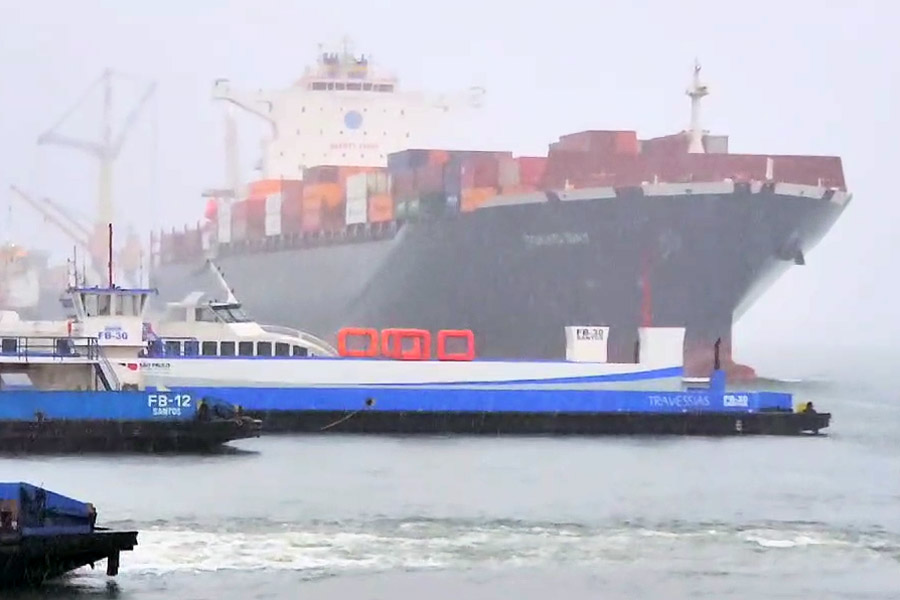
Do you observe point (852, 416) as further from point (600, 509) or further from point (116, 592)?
point (116, 592)

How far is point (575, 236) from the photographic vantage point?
6538 cm

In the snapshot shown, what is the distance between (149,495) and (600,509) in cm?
711

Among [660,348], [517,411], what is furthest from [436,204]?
[517,411]

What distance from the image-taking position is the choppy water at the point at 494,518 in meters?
24.3

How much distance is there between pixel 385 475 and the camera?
1384 inches

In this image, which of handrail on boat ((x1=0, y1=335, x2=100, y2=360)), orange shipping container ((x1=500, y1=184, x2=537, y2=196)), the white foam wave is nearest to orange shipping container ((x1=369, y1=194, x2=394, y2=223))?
orange shipping container ((x1=500, y1=184, x2=537, y2=196))

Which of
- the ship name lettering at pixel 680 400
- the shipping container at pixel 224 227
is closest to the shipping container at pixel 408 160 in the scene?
the shipping container at pixel 224 227

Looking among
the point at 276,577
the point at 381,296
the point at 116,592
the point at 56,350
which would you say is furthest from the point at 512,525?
the point at 381,296

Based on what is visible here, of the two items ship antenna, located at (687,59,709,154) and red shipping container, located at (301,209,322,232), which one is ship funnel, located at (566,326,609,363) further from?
red shipping container, located at (301,209,322,232)

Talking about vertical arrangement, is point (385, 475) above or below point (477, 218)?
below

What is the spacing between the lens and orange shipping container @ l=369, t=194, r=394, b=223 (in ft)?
227

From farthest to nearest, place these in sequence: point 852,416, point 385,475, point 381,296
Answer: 1. point 381,296
2. point 852,416
3. point 385,475

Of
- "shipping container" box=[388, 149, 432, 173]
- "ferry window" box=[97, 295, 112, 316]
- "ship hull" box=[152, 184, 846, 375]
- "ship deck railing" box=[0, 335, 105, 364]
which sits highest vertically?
"shipping container" box=[388, 149, 432, 173]

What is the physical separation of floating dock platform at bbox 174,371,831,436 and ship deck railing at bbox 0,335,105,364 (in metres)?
2.83
